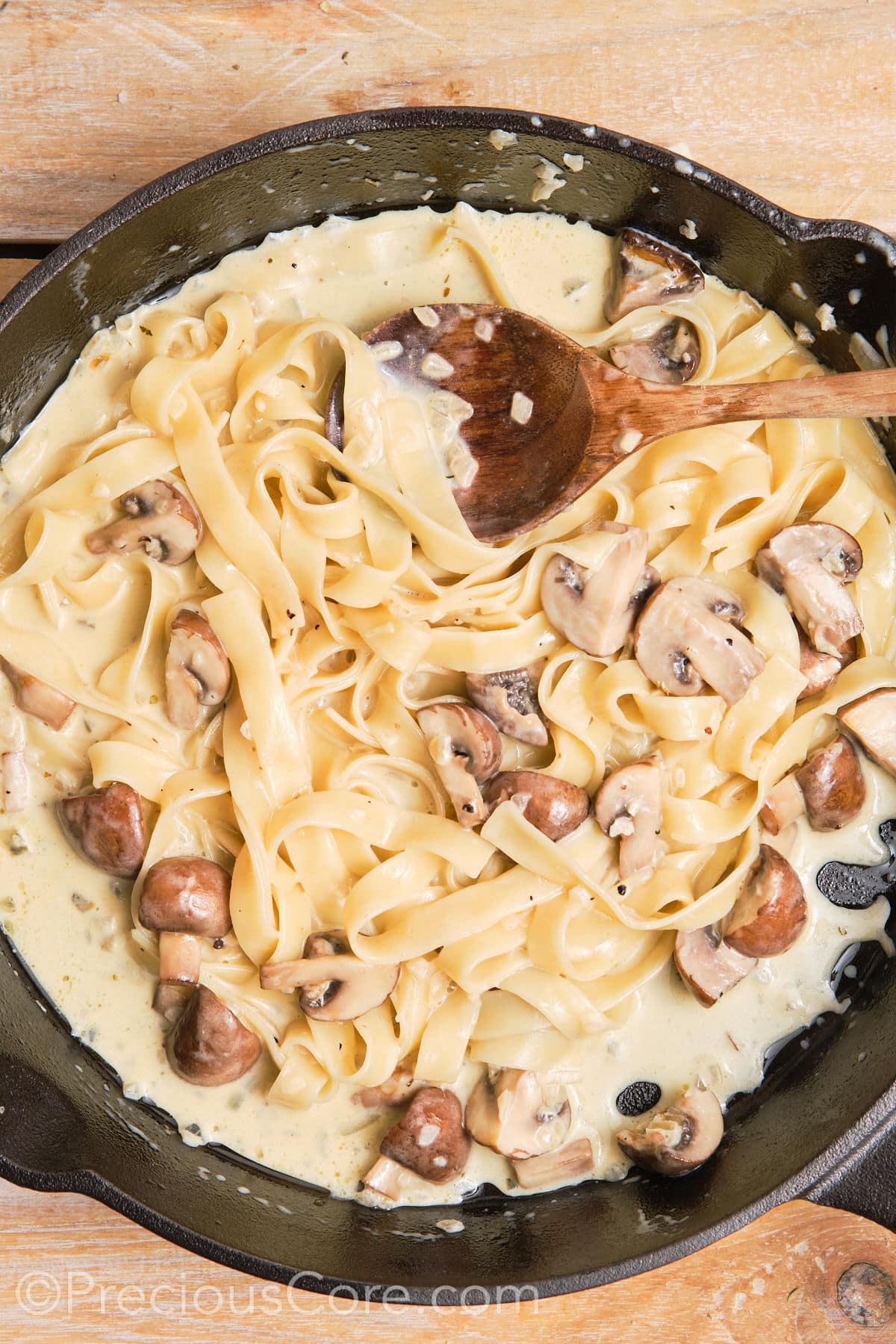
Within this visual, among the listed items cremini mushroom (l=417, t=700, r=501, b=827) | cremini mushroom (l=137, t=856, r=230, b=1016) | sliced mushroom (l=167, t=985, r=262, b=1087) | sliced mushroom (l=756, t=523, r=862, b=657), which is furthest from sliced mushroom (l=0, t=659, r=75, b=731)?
sliced mushroom (l=756, t=523, r=862, b=657)

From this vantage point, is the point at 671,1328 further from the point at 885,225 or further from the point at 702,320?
the point at 885,225

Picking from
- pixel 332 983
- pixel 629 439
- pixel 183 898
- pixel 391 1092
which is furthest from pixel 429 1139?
pixel 629 439

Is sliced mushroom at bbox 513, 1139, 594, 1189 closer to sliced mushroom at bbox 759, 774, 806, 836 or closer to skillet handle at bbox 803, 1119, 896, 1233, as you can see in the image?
skillet handle at bbox 803, 1119, 896, 1233

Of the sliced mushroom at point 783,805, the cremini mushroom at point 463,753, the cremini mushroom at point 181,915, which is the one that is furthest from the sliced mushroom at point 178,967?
the sliced mushroom at point 783,805

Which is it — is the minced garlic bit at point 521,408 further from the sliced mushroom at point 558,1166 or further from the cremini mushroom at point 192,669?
the sliced mushroom at point 558,1166

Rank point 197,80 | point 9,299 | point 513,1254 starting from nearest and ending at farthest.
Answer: point 9,299 → point 513,1254 → point 197,80

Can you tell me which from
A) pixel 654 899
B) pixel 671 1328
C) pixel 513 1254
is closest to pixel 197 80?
pixel 654 899

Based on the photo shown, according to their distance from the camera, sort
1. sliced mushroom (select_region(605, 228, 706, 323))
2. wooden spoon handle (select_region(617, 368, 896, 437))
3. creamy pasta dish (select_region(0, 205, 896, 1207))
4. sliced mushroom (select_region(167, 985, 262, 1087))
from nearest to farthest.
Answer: wooden spoon handle (select_region(617, 368, 896, 437))
sliced mushroom (select_region(167, 985, 262, 1087))
creamy pasta dish (select_region(0, 205, 896, 1207))
sliced mushroom (select_region(605, 228, 706, 323))
